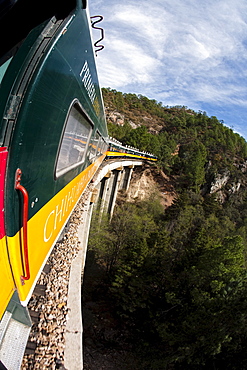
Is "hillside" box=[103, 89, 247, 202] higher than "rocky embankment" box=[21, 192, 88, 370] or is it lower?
higher

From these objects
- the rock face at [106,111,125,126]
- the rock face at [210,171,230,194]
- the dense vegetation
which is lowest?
the dense vegetation

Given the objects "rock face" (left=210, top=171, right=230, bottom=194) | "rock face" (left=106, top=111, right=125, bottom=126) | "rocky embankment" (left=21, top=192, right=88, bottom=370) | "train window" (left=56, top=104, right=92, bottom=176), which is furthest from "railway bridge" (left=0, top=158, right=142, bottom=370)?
"rock face" (left=106, top=111, right=125, bottom=126)

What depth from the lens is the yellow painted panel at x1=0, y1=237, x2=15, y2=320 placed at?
1.67 meters

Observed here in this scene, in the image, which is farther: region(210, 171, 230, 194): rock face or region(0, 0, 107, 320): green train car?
region(210, 171, 230, 194): rock face

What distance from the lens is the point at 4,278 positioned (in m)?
1.73

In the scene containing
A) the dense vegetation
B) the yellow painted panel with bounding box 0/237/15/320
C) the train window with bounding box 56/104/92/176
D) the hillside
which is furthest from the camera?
the hillside

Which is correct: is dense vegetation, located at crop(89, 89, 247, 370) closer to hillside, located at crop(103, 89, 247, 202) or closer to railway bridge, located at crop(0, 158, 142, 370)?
railway bridge, located at crop(0, 158, 142, 370)

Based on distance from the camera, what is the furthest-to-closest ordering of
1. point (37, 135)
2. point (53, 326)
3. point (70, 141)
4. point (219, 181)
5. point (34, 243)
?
1. point (219, 181)
2. point (53, 326)
3. point (70, 141)
4. point (34, 243)
5. point (37, 135)

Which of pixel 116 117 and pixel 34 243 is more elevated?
pixel 116 117

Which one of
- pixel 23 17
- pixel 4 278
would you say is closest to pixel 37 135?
pixel 23 17

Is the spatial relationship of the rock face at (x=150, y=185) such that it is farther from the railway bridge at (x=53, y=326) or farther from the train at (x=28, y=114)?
the train at (x=28, y=114)

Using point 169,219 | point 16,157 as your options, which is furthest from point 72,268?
point 169,219

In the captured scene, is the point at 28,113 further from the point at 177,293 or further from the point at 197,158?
the point at 197,158

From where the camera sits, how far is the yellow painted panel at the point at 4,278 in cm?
167
